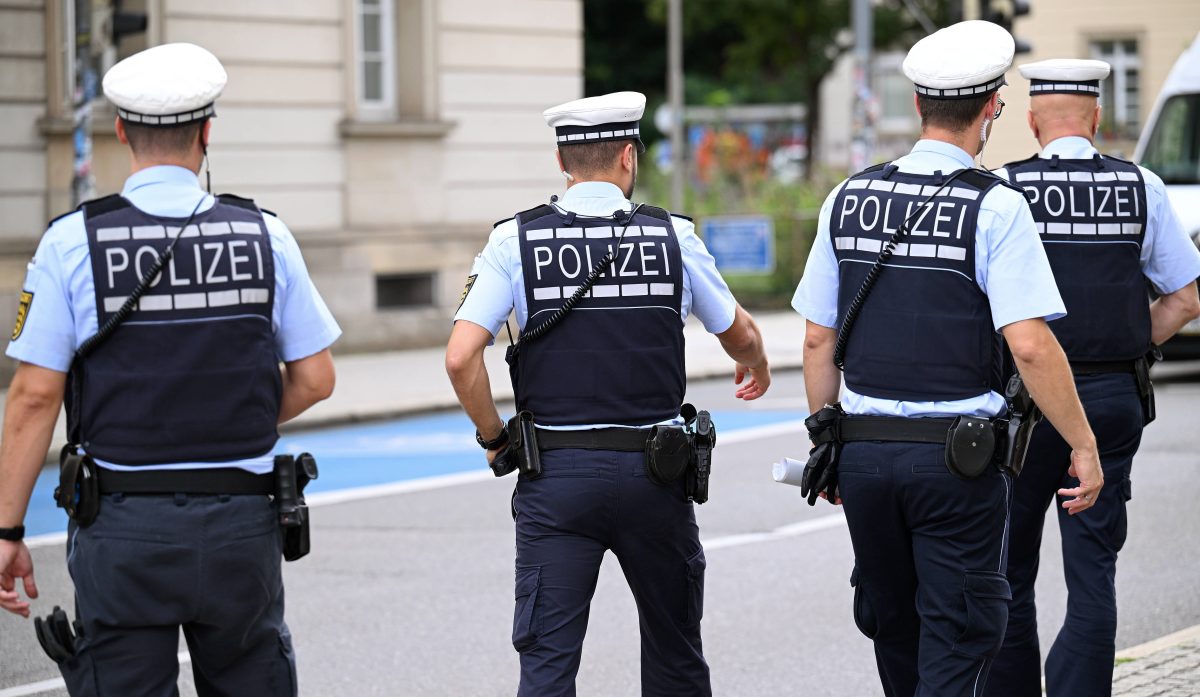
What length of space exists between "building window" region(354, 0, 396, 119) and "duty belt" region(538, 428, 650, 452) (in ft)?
47.3

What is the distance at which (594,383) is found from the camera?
450 centimetres

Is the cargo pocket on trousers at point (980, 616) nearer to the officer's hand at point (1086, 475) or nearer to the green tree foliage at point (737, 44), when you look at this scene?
the officer's hand at point (1086, 475)

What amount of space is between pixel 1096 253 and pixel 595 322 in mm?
1650

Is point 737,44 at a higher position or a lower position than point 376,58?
higher

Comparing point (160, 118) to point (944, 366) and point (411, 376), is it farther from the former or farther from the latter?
point (411, 376)

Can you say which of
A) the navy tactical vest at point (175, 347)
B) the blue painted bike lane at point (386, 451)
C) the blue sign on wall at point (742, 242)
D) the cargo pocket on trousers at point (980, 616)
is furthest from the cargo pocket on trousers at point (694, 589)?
the blue sign on wall at point (742, 242)

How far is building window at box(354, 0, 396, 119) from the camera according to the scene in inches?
728

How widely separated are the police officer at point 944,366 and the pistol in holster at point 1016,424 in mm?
35

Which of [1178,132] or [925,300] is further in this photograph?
[1178,132]

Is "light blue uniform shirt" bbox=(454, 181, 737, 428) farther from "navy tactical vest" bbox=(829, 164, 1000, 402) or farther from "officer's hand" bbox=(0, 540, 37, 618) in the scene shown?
"officer's hand" bbox=(0, 540, 37, 618)

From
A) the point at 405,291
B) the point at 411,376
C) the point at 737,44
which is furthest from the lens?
the point at 737,44

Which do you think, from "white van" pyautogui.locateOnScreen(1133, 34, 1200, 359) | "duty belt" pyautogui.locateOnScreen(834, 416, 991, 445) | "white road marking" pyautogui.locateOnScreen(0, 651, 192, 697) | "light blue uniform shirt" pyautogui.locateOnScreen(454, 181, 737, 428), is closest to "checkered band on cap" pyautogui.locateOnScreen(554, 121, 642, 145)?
"light blue uniform shirt" pyautogui.locateOnScreen(454, 181, 737, 428)

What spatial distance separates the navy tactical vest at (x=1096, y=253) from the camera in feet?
17.1

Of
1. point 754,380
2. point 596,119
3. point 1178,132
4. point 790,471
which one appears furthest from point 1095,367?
point 1178,132
